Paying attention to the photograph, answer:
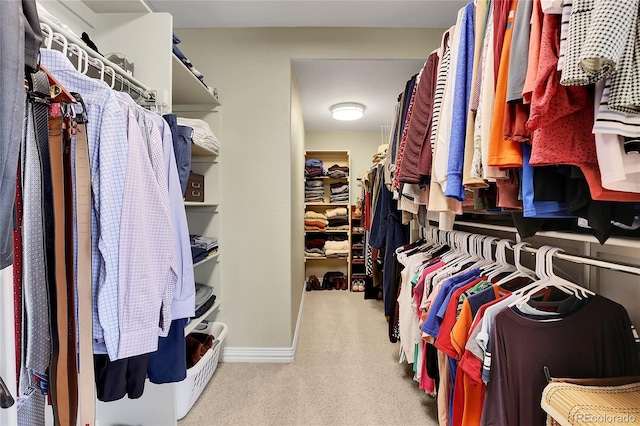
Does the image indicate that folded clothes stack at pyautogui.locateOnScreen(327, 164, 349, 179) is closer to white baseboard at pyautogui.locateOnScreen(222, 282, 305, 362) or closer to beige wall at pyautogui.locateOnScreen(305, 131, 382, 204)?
beige wall at pyautogui.locateOnScreen(305, 131, 382, 204)

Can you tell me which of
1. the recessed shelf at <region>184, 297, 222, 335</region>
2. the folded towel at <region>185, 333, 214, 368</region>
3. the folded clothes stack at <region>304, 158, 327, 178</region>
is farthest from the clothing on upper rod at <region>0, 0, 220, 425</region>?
the folded clothes stack at <region>304, 158, 327, 178</region>

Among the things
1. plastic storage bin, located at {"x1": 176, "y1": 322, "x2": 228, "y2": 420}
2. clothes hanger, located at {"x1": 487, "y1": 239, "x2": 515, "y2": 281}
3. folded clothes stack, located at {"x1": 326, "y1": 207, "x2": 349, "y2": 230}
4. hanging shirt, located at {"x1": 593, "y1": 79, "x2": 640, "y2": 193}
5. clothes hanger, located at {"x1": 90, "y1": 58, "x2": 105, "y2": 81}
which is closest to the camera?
hanging shirt, located at {"x1": 593, "y1": 79, "x2": 640, "y2": 193}

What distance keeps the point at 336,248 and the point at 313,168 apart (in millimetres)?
1075

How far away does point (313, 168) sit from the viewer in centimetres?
408

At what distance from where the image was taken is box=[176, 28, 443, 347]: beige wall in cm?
220

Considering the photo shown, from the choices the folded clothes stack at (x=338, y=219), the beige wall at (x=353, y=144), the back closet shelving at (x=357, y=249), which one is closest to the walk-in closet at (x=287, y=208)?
the back closet shelving at (x=357, y=249)

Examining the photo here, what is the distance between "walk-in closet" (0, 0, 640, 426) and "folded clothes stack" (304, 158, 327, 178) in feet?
6.16

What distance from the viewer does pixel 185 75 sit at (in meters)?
1.71

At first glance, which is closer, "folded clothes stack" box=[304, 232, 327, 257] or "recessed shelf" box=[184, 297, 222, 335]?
"recessed shelf" box=[184, 297, 222, 335]

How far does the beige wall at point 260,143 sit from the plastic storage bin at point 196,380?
0.80ft

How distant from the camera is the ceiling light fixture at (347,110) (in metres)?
3.22

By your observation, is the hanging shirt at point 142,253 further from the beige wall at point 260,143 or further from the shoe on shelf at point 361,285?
the shoe on shelf at point 361,285

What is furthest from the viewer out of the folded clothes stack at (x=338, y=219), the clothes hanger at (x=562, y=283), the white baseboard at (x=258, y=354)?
the folded clothes stack at (x=338, y=219)

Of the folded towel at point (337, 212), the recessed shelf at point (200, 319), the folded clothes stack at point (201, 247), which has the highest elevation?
the folded towel at point (337, 212)
